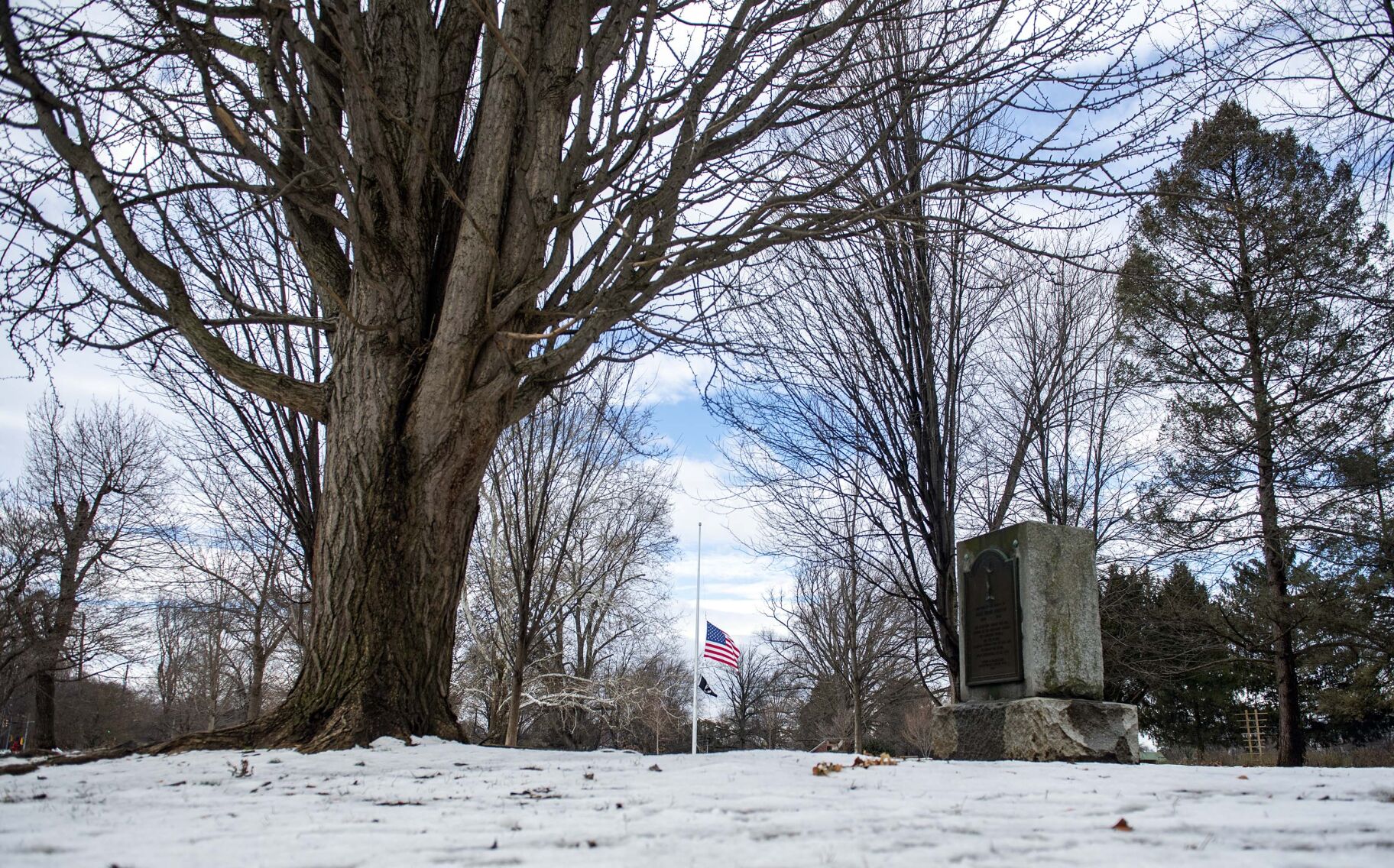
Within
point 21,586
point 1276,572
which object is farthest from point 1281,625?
point 21,586

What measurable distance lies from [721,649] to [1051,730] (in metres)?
11.2

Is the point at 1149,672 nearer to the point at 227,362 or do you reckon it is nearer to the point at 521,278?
the point at 521,278

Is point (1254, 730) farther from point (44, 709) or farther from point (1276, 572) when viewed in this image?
point (44, 709)

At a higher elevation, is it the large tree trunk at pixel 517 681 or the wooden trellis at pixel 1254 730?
the large tree trunk at pixel 517 681

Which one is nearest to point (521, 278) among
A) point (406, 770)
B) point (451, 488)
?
point (451, 488)

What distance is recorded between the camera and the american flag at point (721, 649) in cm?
1656

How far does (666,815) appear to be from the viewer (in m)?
2.36

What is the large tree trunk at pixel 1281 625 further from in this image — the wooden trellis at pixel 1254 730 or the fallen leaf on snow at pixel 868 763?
the fallen leaf on snow at pixel 868 763

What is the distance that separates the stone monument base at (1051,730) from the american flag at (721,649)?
10.0 meters

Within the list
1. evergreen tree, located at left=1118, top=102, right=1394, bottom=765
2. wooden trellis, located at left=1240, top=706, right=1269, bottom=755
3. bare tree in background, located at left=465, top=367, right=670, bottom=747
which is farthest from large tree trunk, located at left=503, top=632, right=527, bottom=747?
wooden trellis, located at left=1240, top=706, right=1269, bottom=755

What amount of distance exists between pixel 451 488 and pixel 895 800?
10.9ft

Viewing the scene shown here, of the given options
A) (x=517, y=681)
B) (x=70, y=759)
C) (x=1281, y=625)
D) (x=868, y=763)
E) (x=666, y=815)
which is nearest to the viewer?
(x=666, y=815)

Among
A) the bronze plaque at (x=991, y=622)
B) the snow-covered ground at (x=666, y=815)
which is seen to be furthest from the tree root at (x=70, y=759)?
the bronze plaque at (x=991, y=622)

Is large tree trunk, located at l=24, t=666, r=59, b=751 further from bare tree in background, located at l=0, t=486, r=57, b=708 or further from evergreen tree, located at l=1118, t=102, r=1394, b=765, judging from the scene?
evergreen tree, located at l=1118, t=102, r=1394, b=765
